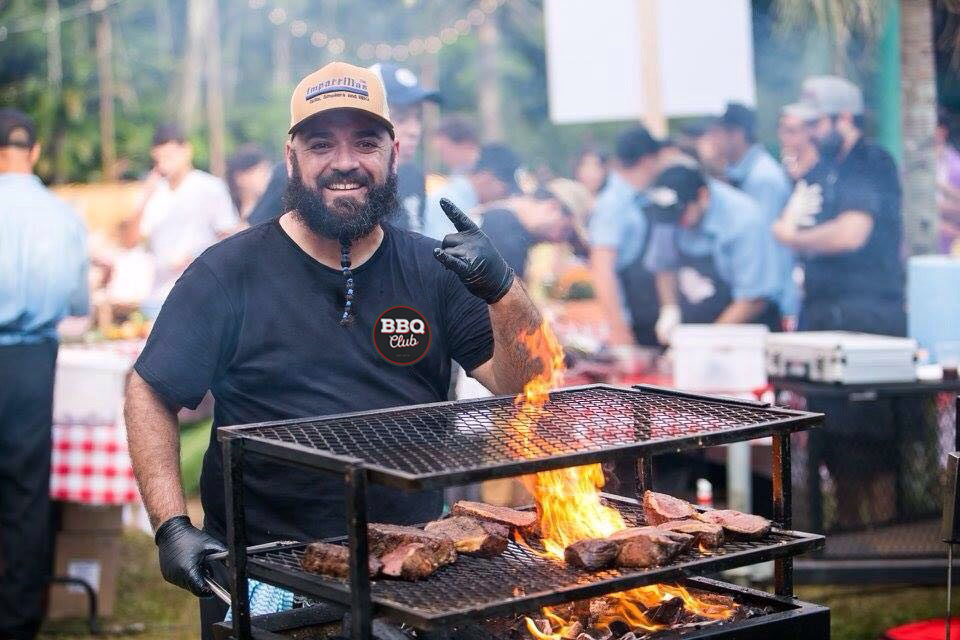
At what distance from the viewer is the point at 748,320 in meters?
8.00

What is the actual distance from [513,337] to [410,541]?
82 centimetres

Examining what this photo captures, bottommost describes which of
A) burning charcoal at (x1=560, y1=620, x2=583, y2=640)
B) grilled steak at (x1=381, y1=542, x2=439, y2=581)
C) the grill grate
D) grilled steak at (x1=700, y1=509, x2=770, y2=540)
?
burning charcoal at (x1=560, y1=620, x2=583, y2=640)

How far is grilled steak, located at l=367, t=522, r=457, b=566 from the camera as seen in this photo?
2.53m

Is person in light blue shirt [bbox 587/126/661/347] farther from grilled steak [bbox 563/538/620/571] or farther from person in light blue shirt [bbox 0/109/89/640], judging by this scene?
grilled steak [bbox 563/538/620/571]

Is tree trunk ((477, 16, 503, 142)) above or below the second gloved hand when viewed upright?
above

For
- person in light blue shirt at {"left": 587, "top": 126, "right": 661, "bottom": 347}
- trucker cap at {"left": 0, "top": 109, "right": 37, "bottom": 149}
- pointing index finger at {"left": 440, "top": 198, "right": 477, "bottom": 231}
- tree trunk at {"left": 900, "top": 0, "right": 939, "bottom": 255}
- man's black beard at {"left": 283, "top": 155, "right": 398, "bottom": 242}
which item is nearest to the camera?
pointing index finger at {"left": 440, "top": 198, "right": 477, "bottom": 231}

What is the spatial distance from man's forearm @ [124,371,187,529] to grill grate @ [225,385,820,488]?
23.6 inches

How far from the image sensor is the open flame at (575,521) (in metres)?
2.70

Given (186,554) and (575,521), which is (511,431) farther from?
(186,554)

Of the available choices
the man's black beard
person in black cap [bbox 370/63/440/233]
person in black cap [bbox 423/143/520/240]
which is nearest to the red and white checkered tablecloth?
person in black cap [bbox 370/63/440/233]

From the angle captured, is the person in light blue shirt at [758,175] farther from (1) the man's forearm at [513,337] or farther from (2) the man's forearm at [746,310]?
(1) the man's forearm at [513,337]

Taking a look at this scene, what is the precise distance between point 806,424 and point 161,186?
747 centimetres

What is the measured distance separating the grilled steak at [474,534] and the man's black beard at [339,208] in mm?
871

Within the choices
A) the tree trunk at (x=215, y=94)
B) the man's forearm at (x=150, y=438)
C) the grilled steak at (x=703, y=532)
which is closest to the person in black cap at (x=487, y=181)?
the tree trunk at (x=215, y=94)
